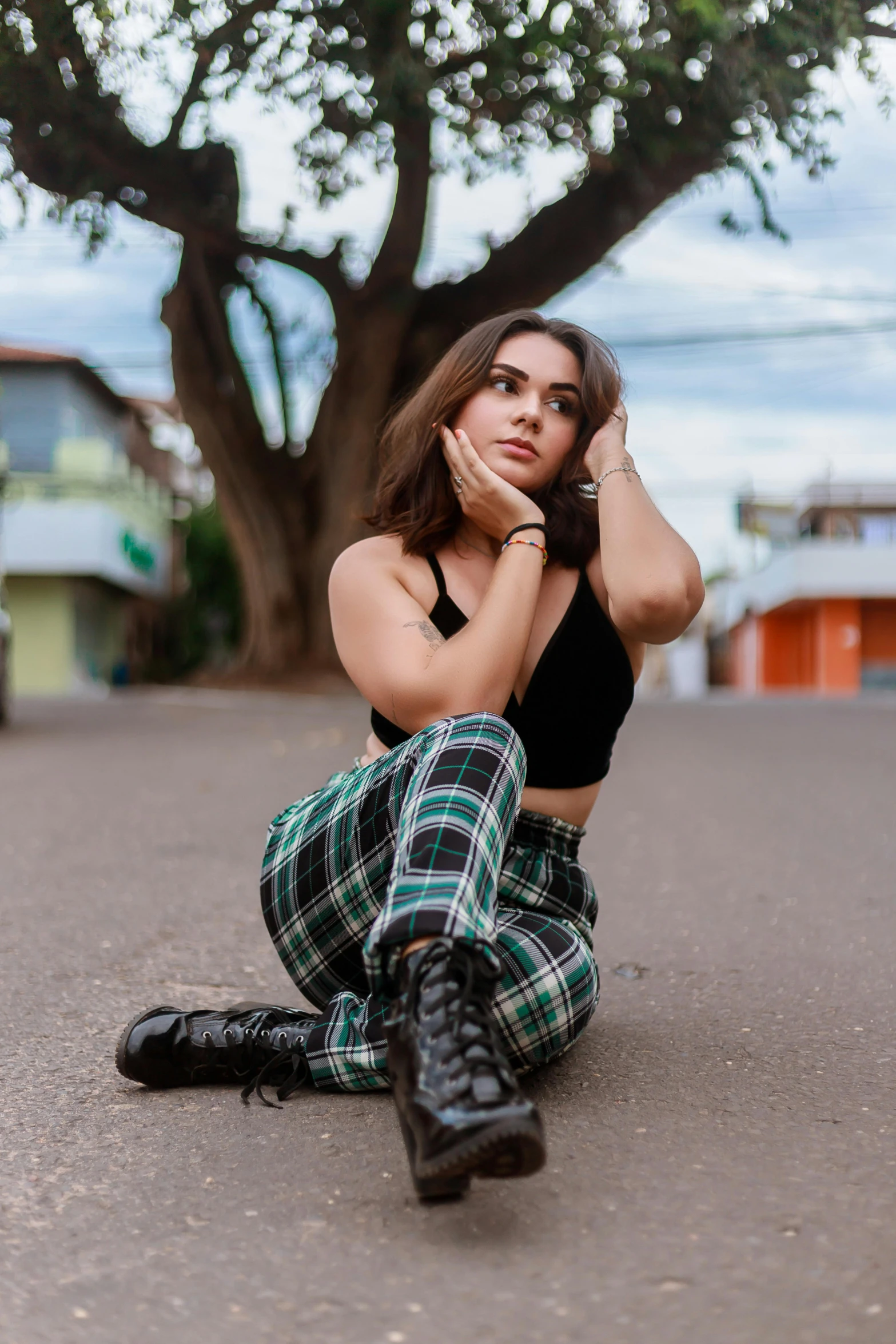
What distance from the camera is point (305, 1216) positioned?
166 cm

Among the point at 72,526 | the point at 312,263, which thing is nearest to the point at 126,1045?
the point at 312,263

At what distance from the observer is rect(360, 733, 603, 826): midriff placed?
2348mm

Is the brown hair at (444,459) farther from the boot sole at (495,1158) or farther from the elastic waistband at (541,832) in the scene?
the boot sole at (495,1158)

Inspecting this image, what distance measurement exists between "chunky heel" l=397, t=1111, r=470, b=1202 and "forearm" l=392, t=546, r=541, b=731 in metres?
0.76

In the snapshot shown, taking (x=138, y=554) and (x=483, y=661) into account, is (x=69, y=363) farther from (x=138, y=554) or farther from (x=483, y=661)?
(x=483, y=661)

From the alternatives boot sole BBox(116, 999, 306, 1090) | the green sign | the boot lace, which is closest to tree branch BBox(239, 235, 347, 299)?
boot sole BBox(116, 999, 306, 1090)

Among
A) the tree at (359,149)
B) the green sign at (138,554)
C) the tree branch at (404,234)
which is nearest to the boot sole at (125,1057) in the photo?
Result: the tree at (359,149)

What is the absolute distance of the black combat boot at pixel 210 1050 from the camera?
2.19 metres

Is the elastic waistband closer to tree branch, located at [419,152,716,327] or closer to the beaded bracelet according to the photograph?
the beaded bracelet

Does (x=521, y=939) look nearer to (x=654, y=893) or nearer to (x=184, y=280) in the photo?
(x=654, y=893)

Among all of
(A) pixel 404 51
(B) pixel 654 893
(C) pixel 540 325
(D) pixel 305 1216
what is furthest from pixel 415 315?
(D) pixel 305 1216

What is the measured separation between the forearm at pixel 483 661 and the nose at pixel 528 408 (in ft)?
1.14

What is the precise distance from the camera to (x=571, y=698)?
7.77ft

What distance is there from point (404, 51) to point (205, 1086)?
8.07 meters
